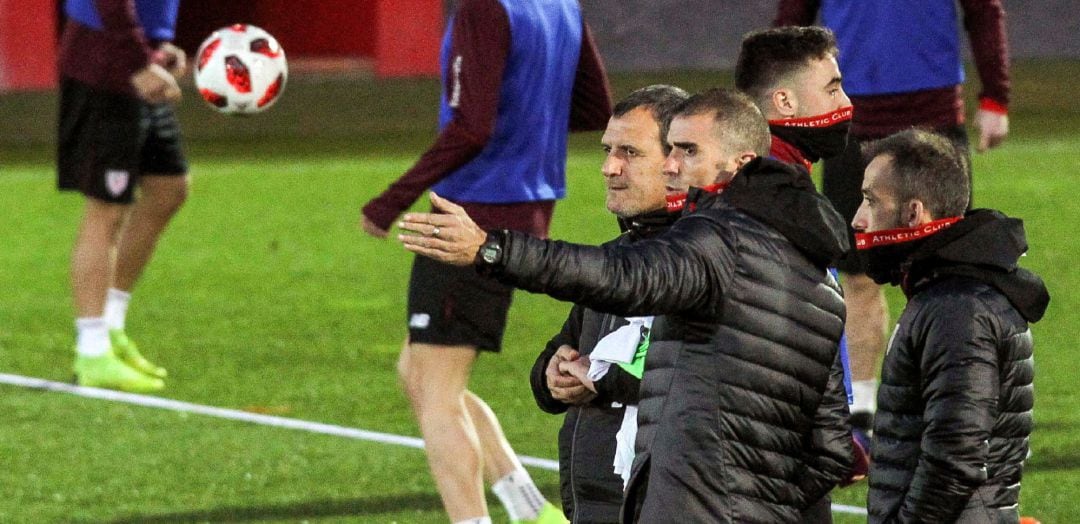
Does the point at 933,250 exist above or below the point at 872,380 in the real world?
above

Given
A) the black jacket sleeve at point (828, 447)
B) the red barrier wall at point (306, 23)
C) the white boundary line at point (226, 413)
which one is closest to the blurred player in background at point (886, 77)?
the white boundary line at point (226, 413)

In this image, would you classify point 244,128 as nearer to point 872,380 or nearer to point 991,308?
point 872,380

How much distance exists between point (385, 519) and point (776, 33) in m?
2.37

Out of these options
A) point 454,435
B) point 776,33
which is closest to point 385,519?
point 454,435

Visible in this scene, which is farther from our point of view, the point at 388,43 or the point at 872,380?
the point at 388,43

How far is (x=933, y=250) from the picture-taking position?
13.6 ft

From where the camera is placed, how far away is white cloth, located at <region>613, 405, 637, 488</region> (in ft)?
12.5

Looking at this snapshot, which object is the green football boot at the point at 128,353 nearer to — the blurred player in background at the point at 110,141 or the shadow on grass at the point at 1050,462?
the blurred player in background at the point at 110,141

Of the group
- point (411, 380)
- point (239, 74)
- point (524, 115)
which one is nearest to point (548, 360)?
point (411, 380)

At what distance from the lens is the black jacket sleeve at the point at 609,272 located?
3.23 meters

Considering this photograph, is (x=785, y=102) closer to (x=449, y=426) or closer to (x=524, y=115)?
(x=524, y=115)

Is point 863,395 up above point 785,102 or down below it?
below

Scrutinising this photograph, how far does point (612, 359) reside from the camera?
12.9ft

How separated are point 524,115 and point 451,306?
62cm
